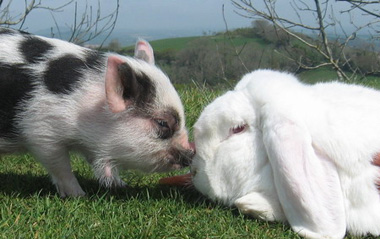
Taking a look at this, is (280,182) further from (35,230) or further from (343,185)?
(35,230)

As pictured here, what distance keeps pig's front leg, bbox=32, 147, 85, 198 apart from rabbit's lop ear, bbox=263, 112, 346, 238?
5.65 feet

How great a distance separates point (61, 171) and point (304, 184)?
2.04 metres

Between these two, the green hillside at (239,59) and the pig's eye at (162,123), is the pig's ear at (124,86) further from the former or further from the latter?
the green hillside at (239,59)

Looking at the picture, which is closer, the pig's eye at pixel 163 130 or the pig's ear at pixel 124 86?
the pig's ear at pixel 124 86

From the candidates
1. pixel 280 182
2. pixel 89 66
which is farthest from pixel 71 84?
pixel 280 182

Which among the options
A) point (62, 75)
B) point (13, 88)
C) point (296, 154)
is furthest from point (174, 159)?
point (13, 88)

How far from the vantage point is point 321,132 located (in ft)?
11.1

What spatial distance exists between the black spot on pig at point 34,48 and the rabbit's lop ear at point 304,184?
2.03 metres

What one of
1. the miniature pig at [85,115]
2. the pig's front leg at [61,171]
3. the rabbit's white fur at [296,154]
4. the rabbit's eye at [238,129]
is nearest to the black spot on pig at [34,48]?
the miniature pig at [85,115]

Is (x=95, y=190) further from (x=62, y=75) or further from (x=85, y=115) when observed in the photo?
(x=62, y=75)

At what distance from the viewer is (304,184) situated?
3.16 m

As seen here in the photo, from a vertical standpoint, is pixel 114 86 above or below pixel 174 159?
above

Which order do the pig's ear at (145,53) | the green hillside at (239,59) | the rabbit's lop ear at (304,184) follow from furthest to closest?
the green hillside at (239,59)
the pig's ear at (145,53)
the rabbit's lop ear at (304,184)

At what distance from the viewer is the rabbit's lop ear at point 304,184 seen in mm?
3170
